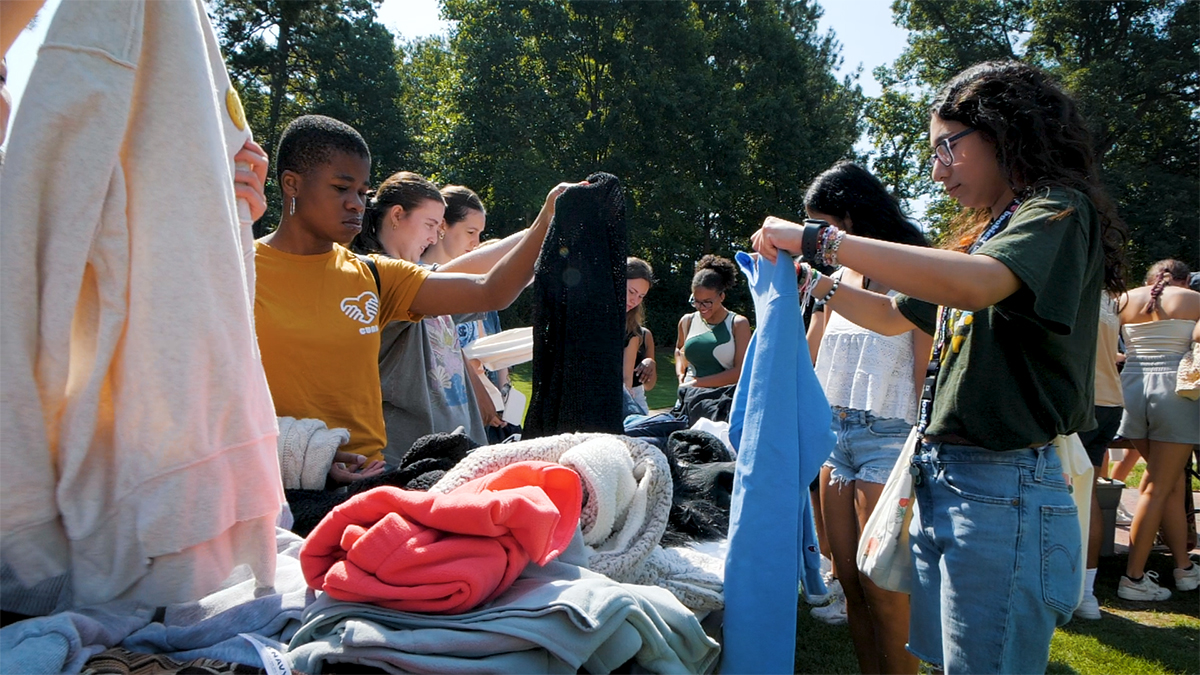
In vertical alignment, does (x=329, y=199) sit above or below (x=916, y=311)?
above

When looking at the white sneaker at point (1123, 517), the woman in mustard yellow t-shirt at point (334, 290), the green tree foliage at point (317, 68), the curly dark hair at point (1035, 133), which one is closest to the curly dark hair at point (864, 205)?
the curly dark hair at point (1035, 133)

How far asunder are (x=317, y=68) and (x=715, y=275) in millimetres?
22877

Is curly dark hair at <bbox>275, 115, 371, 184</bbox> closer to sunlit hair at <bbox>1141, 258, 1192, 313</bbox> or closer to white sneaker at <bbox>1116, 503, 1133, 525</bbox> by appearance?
sunlit hair at <bbox>1141, 258, 1192, 313</bbox>

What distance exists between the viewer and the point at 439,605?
129 cm

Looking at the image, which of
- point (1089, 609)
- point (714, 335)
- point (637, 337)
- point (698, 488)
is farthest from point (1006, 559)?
point (637, 337)

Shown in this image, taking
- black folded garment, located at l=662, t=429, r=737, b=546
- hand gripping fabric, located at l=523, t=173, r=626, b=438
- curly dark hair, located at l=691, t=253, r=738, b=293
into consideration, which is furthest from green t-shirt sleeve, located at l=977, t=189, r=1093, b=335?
curly dark hair, located at l=691, t=253, r=738, b=293

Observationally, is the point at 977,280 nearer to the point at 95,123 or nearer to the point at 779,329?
the point at 779,329

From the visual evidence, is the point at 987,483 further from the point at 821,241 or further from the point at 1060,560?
the point at 821,241

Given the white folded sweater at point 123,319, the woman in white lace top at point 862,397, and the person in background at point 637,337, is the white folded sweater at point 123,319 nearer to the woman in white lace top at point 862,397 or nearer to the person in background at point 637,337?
the woman in white lace top at point 862,397

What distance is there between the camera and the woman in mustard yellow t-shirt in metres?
2.09

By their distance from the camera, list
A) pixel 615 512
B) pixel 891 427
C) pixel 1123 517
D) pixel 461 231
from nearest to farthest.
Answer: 1. pixel 615 512
2. pixel 891 427
3. pixel 461 231
4. pixel 1123 517

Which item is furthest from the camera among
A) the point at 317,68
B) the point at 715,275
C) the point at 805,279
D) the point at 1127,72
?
the point at 317,68

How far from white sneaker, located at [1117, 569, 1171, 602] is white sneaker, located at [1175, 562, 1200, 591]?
A: 0.59ft

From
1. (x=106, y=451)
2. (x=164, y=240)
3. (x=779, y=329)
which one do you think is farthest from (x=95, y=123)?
(x=779, y=329)
